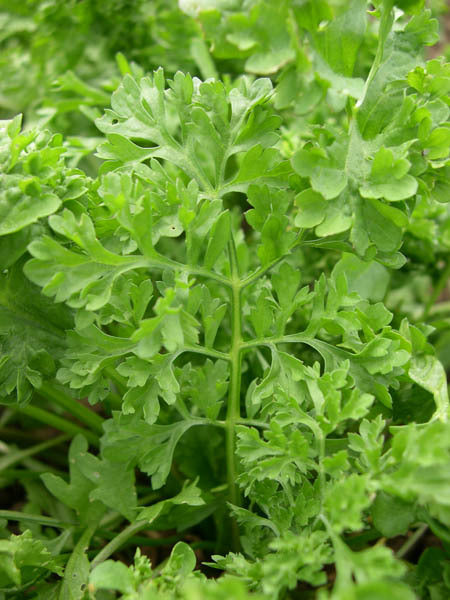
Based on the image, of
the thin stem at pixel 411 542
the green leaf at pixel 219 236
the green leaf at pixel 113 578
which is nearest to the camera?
the green leaf at pixel 113 578

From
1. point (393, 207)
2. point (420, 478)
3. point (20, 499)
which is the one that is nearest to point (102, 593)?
point (20, 499)

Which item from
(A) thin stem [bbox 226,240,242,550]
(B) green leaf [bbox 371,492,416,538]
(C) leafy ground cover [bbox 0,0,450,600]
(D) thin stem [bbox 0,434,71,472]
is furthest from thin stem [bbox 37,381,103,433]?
(B) green leaf [bbox 371,492,416,538]

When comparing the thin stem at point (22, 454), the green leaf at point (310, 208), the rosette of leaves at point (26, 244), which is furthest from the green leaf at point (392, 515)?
the thin stem at point (22, 454)

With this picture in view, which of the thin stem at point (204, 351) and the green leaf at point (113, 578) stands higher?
the thin stem at point (204, 351)

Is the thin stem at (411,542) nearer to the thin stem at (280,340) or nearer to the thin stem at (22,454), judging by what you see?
the thin stem at (280,340)

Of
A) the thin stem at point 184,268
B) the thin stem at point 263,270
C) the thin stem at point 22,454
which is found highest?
the thin stem at point 184,268

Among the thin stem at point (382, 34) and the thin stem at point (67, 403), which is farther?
the thin stem at point (67, 403)

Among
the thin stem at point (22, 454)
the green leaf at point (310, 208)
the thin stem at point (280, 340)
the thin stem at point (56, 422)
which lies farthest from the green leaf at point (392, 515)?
the thin stem at point (22, 454)

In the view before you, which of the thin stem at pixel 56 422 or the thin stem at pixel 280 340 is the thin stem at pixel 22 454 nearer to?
the thin stem at pixel 56 422

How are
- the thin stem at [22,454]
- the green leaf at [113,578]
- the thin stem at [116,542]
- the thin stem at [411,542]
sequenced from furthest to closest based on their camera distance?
1. the thin stem at [22,454]
2. the thin stem at [411,542]
3. the thin stem at [116,542]
4. the green leaf at [113,578]
